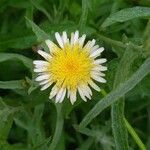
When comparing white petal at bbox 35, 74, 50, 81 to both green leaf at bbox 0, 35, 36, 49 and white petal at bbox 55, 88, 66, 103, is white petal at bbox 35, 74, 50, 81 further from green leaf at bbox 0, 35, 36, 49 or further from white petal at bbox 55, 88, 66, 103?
green leaf at bbox 0, 35, 36, 49

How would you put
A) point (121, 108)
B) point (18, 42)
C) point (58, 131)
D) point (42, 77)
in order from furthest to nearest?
point (18, 42)
point (58, 131)
point (42, 77)
point (121, 108)

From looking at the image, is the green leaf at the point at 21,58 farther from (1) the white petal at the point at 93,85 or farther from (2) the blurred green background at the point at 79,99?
(1) the white petal at the point at 93,85

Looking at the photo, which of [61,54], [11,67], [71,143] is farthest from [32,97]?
[71,143]

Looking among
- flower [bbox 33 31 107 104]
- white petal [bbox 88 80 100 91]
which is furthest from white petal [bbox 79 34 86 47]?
white petal [bbox 88 80 100 91]

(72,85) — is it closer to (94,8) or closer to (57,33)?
(57,33)

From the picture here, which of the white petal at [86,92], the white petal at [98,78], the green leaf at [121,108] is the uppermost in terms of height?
the white petal at [98,78]

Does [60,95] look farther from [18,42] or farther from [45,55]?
[18,42]

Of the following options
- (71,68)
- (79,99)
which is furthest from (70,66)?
(79,99)

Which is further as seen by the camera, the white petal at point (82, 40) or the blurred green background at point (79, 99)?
the white petal at point (82, 40)

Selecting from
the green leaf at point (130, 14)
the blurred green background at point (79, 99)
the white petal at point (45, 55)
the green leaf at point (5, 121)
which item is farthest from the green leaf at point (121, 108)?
the green leaf at point (5, 121)
